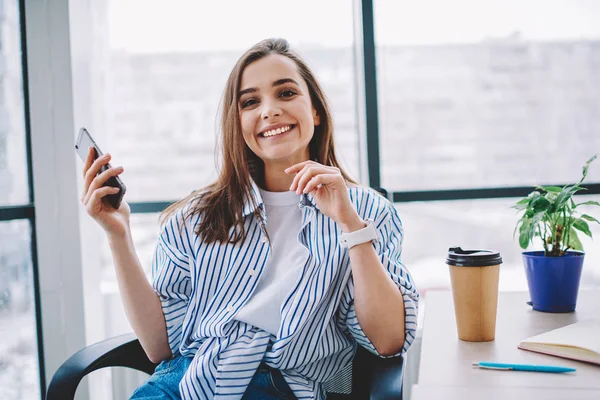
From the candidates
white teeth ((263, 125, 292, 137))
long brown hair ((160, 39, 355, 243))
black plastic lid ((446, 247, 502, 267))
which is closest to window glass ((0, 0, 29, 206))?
long brown hair ((160, 39, 355, 243))

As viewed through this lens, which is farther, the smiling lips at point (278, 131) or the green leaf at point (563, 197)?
the smiling lips at point (278, 131)

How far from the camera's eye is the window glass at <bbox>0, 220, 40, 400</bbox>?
2.04m

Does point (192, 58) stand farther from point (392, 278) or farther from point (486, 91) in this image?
point (392, 278)

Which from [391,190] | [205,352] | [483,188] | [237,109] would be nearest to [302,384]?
[205,352]

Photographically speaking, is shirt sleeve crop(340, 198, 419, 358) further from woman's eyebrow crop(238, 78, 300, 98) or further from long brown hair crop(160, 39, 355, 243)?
woman's eyebrow crop(238, 78, 300, 98)

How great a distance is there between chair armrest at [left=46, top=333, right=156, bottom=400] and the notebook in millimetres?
917

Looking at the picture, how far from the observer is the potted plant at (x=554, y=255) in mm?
1296

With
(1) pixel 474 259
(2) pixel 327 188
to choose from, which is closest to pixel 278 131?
(2) pixel 327 188

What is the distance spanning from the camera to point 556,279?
1.30 metres

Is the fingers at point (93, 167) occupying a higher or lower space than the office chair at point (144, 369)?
higher

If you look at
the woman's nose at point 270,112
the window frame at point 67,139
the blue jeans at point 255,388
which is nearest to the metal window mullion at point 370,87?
the window frame at point 67,139

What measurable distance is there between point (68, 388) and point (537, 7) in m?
2.01

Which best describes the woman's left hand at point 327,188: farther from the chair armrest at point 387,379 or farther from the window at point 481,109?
the window at point 481,109

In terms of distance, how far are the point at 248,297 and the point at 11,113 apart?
4.05ft
